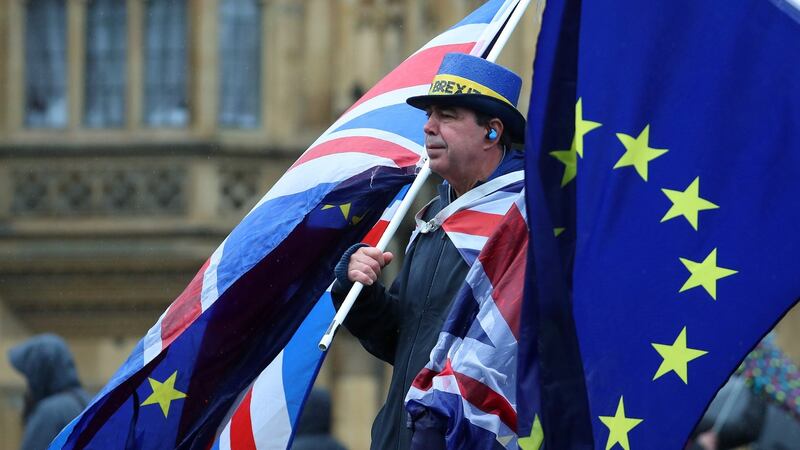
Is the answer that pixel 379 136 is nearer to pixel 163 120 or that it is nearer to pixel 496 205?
pixel 496 205

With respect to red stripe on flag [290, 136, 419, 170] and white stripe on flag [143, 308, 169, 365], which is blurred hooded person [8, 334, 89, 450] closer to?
white stripe on flag [143, 308, 169, 365]

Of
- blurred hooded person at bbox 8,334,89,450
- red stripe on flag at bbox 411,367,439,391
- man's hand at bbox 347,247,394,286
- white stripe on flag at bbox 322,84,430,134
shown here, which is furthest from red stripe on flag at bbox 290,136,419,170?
blurred hooded person at bbox 8,334,89,450

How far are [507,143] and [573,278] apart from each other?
85 cm

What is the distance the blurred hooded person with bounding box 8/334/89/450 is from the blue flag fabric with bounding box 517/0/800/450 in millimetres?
4147

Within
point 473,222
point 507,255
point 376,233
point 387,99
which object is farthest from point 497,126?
point 387,99

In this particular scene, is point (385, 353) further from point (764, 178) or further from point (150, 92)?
point (150, 92)

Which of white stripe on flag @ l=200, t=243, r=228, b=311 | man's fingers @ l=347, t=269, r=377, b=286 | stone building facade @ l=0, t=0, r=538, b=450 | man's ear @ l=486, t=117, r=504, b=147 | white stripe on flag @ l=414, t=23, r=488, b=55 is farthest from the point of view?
stone building facade @ l=0, t=0, r=538, b=450

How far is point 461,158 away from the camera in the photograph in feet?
16.1

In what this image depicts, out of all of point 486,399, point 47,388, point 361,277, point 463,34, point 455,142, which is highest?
point 463,34

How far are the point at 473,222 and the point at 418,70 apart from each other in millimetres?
1194

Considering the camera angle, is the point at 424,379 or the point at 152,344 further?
the point at 152,344

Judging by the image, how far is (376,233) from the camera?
579 cm

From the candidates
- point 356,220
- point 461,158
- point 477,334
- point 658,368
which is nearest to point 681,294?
point 658,368

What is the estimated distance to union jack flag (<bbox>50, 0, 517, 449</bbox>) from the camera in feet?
18.4
